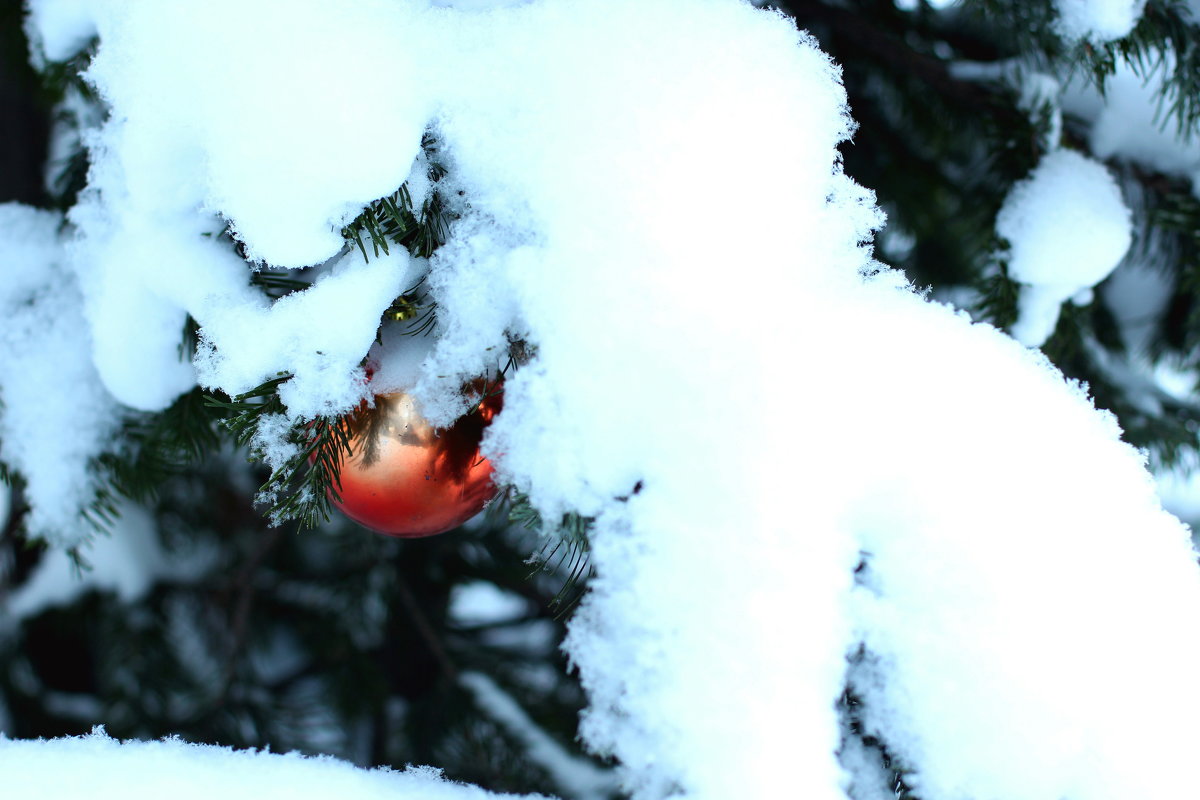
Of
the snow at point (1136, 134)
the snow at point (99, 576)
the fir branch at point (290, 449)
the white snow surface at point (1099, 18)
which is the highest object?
the white snow surface at point (1099, 18)

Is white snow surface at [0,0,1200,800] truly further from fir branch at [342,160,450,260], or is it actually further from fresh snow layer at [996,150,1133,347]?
fresh snow layer at [996,150,1133,347]

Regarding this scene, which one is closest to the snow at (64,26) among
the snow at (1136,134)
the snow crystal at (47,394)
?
the snow crystal at (47,394)

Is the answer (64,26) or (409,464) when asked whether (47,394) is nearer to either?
(64,26)

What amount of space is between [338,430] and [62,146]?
198 cm

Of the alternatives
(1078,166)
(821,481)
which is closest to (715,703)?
(821,481)

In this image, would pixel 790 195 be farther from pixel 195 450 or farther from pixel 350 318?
pixel 195 450

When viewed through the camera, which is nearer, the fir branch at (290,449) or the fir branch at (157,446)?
the fir branch at (290,449)

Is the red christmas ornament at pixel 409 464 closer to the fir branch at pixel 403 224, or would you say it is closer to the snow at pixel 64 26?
the fir branch at pixel 403 224

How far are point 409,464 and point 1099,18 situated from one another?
2.98 feet

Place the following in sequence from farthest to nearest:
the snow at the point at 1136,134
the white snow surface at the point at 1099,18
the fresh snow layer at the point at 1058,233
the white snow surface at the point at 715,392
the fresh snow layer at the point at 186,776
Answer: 1. the snow at the point at 1136,134
2. the fresh snow layer at the point at 1058,233
3. the white snow surface at the point at 1099,18
4. the fresh snow layer at the point at 186,776
5. the white snow surface at the point at 715,392

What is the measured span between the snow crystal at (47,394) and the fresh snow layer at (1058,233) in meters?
1.21

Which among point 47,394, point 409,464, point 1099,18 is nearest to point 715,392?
point 409,464

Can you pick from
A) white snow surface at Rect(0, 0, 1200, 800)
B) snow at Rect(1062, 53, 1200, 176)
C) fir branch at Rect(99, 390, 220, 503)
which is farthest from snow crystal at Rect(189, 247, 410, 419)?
snow at Rect(1062, 53, 1200, 176)

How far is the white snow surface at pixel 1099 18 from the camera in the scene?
2.93 ft
